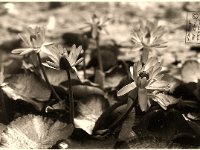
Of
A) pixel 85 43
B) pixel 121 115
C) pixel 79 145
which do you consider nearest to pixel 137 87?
pixel 121 115

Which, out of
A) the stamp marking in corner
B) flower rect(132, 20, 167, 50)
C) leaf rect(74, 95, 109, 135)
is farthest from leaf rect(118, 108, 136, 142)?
the stamp marking in corner

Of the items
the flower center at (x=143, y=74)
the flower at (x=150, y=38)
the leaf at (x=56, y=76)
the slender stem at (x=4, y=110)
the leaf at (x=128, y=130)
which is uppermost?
the flower at (x=150, y=38)

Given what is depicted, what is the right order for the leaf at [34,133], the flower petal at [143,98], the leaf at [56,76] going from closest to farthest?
the flower petal at [143,98] → the leaf at [34,133] → the leaf at [56,76]

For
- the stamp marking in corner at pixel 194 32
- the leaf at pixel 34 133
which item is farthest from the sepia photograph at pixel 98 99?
the stamp marking in corner at pixel 194 32

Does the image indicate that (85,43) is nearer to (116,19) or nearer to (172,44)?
(172,44)

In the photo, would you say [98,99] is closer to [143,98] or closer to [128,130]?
[128,130]

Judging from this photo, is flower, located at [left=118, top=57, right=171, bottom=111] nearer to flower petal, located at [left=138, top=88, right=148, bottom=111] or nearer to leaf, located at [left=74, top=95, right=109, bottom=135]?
flower petal, located at [left=138, top=88, right=148, bottom=111]

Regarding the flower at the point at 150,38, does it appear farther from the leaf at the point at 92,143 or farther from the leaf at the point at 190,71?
the leaf at the point at 92,143
